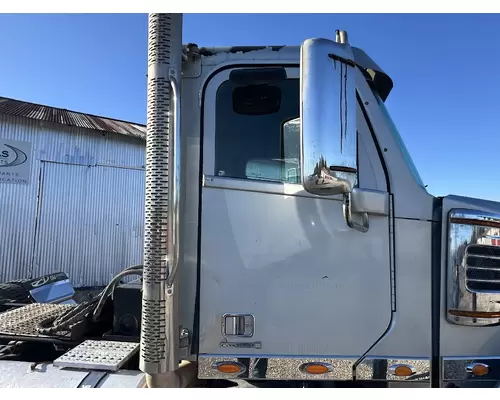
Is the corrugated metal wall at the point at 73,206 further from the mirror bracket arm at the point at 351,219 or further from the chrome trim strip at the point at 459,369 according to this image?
the chrome trim strip at the point at 459,369

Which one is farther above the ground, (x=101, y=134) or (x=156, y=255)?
(x=101, y=134)

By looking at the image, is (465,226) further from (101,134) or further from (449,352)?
(101,134)

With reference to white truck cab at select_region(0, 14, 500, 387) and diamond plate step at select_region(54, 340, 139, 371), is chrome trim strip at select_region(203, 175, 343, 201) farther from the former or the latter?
diamond plate step at select_region(54, 340, 139, 371)

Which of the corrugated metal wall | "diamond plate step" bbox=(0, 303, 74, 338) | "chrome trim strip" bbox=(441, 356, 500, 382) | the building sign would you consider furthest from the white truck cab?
the building sign

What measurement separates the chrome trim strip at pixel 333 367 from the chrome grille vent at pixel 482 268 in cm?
43

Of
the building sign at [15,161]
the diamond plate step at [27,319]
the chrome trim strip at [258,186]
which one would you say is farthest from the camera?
the building sign at [15,161]

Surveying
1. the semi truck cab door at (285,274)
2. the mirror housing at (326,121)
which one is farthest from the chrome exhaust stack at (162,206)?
the mirror housing at (326,121)

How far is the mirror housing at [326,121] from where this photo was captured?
1.40m

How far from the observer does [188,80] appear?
1823 mm

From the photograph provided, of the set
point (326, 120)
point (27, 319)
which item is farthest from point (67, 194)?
point (326, 120)

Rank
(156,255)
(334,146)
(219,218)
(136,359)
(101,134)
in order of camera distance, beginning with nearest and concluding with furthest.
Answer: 1. (334,146)
2. (156,255)
3. (219,218)
4. (136,359)
5. (101,134)

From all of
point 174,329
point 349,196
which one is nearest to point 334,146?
point 349,196

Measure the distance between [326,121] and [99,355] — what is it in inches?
59.7

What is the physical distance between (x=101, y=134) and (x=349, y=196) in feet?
36.0
